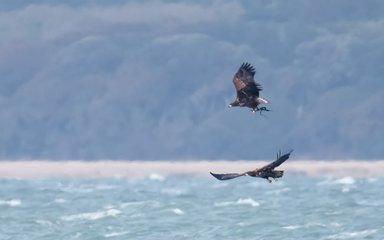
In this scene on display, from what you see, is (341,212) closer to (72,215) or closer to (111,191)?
(72,215)

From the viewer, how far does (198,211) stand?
343 ft

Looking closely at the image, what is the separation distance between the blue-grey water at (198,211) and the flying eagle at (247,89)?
143 ft

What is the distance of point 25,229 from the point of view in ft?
299

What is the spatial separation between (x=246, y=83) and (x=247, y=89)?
237 millimetres

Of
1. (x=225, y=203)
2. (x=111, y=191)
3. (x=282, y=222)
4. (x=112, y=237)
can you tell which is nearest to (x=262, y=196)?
(x=225, y=203)

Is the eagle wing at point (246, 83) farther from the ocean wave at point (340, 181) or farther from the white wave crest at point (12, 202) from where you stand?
the ocean wave at point (340, 181)

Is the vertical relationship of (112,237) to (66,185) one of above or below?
below

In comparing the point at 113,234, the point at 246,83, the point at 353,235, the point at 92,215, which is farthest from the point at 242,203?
the point at 246,83

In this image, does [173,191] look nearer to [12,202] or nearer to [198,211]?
[12,202]

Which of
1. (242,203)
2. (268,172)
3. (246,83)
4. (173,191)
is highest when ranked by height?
(173,191)

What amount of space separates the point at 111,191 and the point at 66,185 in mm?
16388

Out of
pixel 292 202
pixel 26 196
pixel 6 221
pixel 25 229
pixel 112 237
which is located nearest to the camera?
pixel 112 237

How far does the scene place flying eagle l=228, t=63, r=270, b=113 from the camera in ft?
127

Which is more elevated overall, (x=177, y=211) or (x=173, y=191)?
(x=173, y=191)
